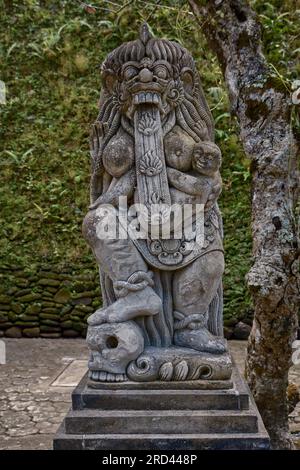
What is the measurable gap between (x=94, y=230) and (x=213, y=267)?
0.67m

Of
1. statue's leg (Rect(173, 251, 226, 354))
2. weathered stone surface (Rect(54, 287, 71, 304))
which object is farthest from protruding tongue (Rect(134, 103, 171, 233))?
weathered stone surface (Rect(54, 287, 71, 304))

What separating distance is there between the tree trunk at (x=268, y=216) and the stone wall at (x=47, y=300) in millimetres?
4977

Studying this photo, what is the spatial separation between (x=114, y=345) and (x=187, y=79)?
1.53 meters

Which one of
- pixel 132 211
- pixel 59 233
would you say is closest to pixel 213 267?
pixel 132 211

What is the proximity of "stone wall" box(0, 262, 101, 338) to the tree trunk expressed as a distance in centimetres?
498

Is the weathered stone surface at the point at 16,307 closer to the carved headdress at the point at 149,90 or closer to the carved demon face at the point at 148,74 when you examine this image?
the carved headdress at the point at 149,90

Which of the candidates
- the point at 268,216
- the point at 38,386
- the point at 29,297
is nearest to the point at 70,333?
the point at 29,297

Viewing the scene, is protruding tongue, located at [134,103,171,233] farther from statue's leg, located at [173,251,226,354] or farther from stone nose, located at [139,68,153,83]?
statue's leg, located at [173,251,226,354]

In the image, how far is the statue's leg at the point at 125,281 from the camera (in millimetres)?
2914

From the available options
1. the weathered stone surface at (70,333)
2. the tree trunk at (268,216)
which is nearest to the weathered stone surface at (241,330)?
the weathered stone surface at (70,333)

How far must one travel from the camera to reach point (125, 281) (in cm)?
296

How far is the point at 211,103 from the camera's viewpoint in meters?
9.27

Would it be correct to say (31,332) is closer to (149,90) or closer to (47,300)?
(47,300)

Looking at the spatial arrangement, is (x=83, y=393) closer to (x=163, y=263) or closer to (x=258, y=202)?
(x=163, y=263)
